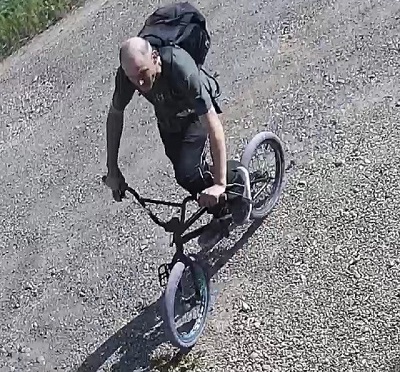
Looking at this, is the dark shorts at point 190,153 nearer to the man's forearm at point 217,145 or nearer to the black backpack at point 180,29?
the man's forearm at point 217,145

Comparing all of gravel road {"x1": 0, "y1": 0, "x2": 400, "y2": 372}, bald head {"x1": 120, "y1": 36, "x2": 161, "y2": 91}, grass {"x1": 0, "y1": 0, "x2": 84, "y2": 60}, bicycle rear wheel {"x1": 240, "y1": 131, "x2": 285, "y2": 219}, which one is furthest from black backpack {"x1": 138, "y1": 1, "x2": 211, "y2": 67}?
grass {"x1": 0, "y1": 0, "x2": 84, "y2": 60}

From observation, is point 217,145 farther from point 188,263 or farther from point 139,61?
point 188,263

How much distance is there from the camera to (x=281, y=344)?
5.34 meters

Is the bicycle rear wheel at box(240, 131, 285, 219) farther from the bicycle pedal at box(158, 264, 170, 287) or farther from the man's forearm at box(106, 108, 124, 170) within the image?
the man's forearm at box(106, 108, 124, 170)

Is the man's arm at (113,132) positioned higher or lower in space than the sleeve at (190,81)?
lower

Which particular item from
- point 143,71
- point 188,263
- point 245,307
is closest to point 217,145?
point 143,71

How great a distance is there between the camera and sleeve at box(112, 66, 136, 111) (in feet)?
15.9

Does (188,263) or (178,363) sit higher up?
(188,263)

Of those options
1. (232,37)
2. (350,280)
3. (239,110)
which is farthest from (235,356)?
(232,37)

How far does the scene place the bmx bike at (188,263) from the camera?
16.8ft

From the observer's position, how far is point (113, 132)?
5.13m

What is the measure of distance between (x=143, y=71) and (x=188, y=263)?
56.3 inches

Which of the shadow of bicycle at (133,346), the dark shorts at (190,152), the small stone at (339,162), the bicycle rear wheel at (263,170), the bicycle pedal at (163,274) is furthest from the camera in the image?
the small stone at (339,162)

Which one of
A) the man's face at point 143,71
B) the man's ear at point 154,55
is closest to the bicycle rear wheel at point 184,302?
the man's face at point 143,71
